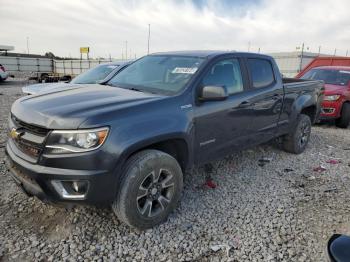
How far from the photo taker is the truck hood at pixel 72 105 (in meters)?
2.48

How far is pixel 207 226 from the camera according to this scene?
312 centimetres

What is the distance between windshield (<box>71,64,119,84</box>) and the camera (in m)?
7.55

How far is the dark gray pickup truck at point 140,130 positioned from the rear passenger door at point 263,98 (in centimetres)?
2

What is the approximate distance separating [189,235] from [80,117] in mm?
1568

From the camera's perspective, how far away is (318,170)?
4.82m

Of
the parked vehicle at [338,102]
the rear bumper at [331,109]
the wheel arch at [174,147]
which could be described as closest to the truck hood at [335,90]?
the parked vehicle at [338,102]

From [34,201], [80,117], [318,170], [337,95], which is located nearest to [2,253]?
[34,201]

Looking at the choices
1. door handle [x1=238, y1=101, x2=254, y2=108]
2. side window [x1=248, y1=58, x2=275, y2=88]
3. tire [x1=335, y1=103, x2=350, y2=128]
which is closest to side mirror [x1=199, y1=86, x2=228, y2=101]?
door handle [x1=238, y1=101, x2=254, y2=108]

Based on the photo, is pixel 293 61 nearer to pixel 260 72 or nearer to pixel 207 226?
pixel 260 72

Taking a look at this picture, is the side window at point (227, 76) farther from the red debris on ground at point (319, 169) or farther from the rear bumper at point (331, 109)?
the rear bumper at point (331, 109)

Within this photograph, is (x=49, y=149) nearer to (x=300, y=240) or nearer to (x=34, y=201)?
(x=34, y=201)

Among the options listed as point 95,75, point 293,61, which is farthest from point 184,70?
point 293,61

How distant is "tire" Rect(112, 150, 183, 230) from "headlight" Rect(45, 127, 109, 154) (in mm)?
382

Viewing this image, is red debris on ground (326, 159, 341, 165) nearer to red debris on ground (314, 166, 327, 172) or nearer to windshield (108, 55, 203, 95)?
red debris on ground (314, 166, 327, 172)
